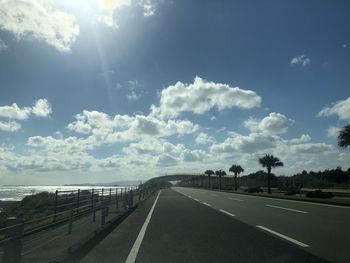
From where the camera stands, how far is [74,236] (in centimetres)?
1201

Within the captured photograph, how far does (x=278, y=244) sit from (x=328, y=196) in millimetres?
33458

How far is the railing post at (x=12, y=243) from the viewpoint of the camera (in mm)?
6484

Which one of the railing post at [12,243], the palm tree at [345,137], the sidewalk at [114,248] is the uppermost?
the palm tree at [345,137]

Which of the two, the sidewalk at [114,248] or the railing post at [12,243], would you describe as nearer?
the railing post at [12,243]

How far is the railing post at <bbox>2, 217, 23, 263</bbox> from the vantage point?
648cm

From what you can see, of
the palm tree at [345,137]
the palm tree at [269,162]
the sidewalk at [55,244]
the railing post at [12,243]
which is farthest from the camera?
the palm tree at [269,162]

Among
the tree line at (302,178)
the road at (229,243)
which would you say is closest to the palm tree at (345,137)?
the tree line at (302,178)

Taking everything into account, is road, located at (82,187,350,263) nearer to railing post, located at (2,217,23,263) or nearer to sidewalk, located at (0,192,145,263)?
sidewalk, located at (0,192,145,263)

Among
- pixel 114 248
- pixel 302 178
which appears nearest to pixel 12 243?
pixel 114 248

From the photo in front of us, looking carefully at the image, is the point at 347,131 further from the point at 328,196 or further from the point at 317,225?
the point at 317,225

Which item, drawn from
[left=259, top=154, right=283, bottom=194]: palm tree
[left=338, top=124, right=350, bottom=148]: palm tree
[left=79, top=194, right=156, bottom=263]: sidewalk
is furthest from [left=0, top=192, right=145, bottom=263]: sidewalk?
[left=259, top=154, right=283, bottom=194]: palm tree

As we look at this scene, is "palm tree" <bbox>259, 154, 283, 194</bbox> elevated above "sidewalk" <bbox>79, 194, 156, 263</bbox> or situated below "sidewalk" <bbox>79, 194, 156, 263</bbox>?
above

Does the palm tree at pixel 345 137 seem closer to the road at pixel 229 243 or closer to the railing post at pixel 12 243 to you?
the road at pixel 229 243

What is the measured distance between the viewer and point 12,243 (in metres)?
6.53
